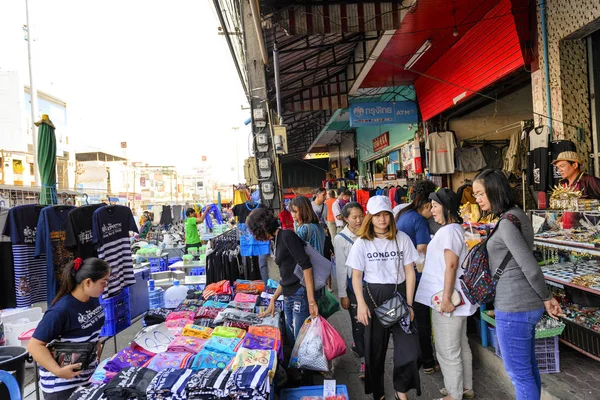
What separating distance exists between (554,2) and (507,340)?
5459 mm

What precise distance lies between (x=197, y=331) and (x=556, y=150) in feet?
18.6

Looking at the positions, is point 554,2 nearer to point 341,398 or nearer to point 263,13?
point 263,13

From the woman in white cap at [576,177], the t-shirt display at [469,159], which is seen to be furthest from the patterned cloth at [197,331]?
the t-shirt display at [469,159]

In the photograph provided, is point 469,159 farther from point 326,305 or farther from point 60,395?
point 60,395

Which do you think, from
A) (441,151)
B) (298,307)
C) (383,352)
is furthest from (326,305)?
(441,151)

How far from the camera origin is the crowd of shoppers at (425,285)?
245 centimetres

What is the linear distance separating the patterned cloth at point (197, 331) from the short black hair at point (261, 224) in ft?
3.31

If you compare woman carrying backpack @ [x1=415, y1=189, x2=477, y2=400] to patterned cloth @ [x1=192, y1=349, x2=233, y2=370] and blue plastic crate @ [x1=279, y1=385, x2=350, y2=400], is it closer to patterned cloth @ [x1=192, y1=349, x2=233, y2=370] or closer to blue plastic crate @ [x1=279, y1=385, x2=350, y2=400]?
blue plastic crate @ [x1=279, y1=385, x2=350, y2=400]

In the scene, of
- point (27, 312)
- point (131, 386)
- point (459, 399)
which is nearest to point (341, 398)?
point (459, 399)

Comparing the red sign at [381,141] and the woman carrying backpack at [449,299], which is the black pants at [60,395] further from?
the red sign at [381,141]

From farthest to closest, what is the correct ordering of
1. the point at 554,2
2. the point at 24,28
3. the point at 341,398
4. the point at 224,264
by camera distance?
the point at 24,28 < the point at 224,264 < the point at 554,2 < the point at 341,398

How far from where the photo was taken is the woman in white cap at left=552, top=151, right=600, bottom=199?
4.37 metres

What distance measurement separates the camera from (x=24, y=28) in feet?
55.0

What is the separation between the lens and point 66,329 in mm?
2727
